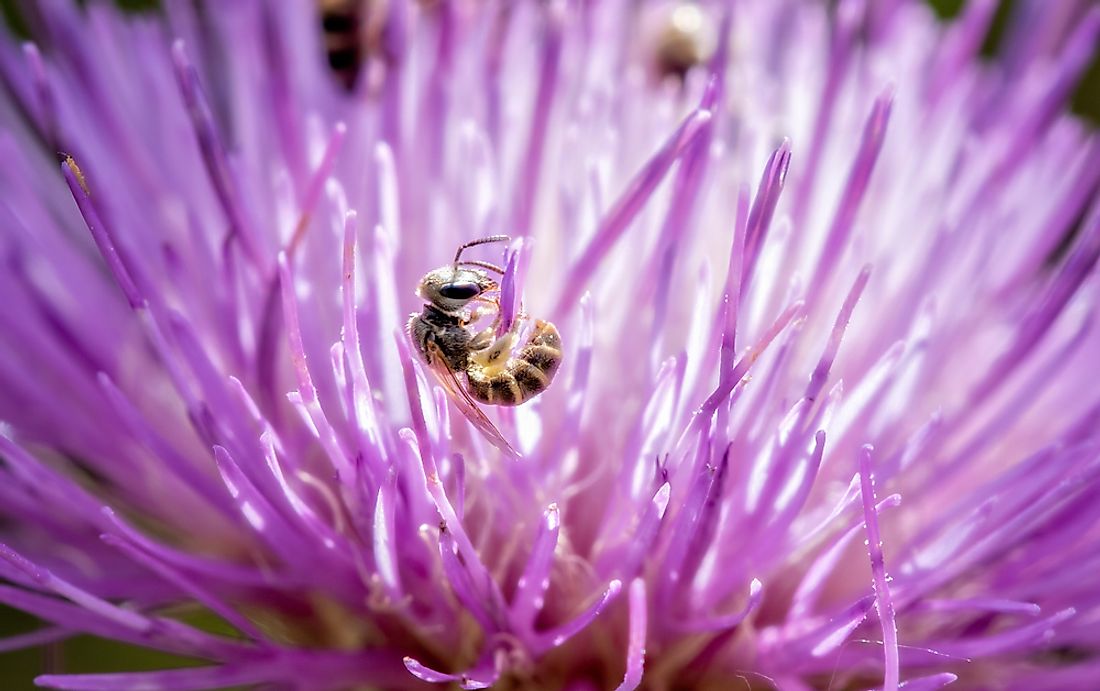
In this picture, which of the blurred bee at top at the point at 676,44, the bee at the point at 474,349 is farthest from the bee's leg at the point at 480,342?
the blurred bee at top at the point at 676,44

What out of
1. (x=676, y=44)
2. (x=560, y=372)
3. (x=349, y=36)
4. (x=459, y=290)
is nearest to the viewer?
(x=459, y=290)

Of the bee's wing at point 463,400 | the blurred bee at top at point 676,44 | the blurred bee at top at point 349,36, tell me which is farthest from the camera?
the blurred bee at top at point 676,44

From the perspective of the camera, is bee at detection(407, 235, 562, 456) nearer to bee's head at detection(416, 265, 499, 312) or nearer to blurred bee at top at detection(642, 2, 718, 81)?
bee's head at detection(416, 265, 499, 312)

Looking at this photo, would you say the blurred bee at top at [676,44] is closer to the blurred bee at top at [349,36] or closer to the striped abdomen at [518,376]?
the blurred bee at top at [349,36]

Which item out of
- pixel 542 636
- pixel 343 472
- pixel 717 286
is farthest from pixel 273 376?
pixel 717 286

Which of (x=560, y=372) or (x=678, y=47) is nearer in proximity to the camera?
(x=560, y=372)

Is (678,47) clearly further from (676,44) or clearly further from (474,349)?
(474,349)

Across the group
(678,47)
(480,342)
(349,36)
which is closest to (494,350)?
(480,342)
